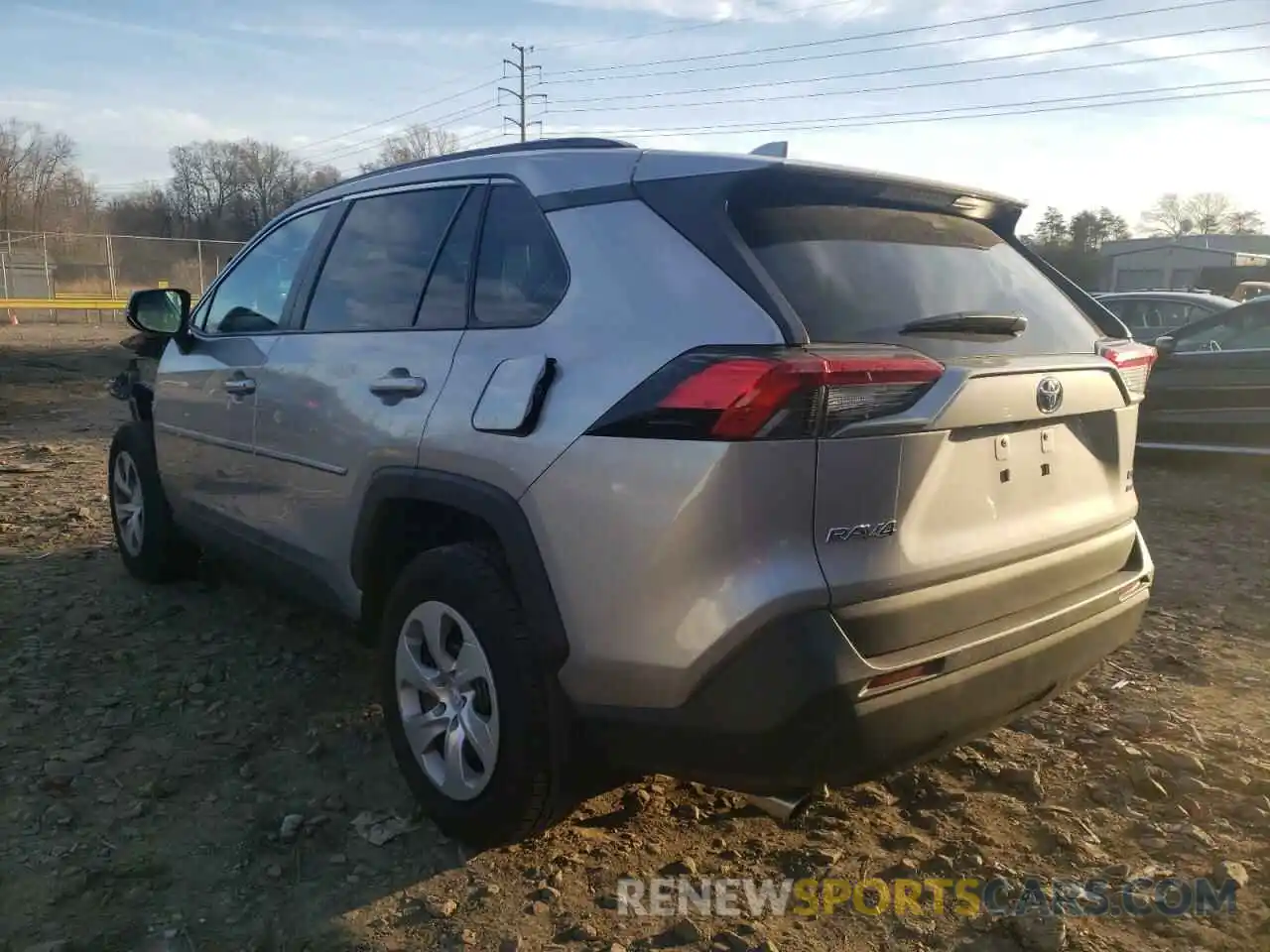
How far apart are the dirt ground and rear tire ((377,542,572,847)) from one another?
193 millimetres

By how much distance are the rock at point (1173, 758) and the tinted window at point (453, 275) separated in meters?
2.60

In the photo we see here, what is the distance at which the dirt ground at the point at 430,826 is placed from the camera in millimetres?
2455

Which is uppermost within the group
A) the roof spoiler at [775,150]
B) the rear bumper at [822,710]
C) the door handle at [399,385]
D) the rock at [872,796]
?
the roof spoiler at [775,150]

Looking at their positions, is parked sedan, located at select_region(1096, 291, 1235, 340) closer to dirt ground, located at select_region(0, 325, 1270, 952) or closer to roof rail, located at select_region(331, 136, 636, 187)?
dirt ground, located at select_region(0, 325, 1270, 952)

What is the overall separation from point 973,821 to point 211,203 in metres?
82.1

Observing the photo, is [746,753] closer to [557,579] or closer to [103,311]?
[557,579]

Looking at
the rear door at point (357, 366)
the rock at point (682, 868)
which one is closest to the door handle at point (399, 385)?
the rear door at point (357, 366)

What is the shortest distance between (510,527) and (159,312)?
9.93ft

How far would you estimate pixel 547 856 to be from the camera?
108 inches

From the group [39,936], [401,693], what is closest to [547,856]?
[401,693]

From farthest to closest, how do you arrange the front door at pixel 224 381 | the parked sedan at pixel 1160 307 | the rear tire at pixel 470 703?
the parked sedan at pixel 1160 307
the front door at pixel 224 381
the rear tire at pixel 470 703

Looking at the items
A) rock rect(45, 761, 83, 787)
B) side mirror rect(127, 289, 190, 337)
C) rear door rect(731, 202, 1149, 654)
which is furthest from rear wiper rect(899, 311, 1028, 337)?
side mirror rect(127, 289, 190, 337)

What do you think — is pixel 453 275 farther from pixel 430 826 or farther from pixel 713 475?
pixel 430 826

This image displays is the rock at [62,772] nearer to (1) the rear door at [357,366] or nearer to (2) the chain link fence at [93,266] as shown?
(1) the rear door at [357,366]
